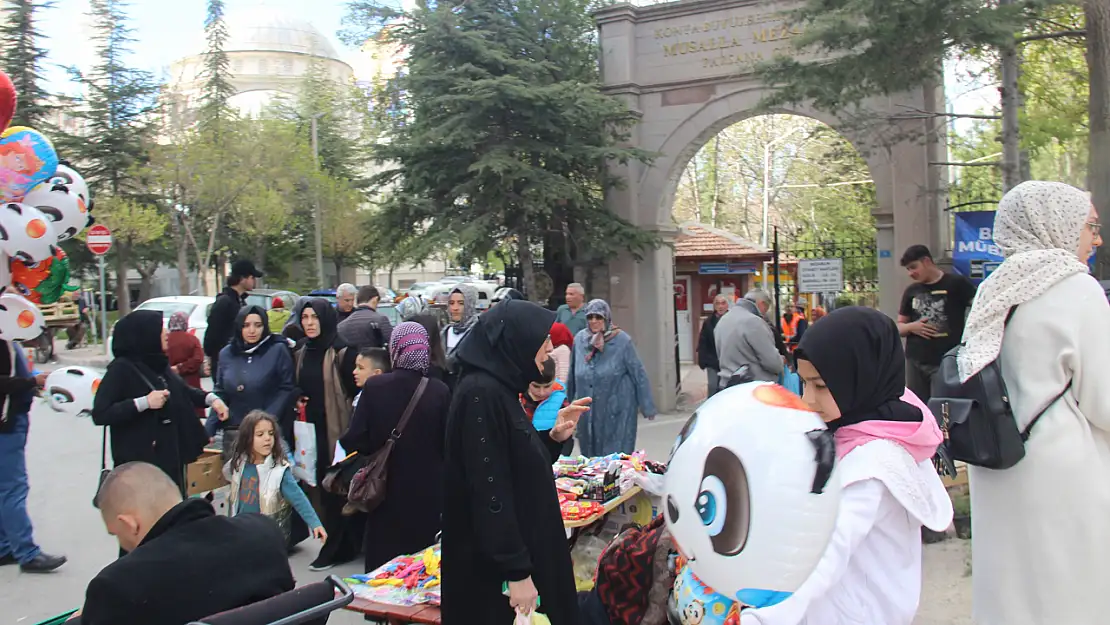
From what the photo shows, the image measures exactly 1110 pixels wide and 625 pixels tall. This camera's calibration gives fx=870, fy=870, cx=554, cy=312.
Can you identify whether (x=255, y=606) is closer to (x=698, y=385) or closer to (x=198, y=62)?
(x=698, y=385)

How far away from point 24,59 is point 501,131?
22856mm

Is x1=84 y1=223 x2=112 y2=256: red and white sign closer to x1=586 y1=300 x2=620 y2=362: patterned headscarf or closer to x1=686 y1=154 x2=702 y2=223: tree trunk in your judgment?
x1=586 y1=300 x2=620 y2=362: patterned headscarf

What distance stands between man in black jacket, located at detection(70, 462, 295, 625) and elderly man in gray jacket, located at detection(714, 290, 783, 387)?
609 centimetres

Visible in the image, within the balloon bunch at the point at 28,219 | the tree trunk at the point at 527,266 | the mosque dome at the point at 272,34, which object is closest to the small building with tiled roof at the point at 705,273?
Result: the tree trunk at the point at 527,266

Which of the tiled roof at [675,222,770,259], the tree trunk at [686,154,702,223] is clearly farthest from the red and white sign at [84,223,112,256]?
the tree trunk at [686,154,702,223]

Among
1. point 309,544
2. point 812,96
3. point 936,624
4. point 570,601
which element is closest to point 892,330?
point 570,601

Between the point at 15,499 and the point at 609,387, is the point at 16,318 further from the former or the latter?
the point at 609,387

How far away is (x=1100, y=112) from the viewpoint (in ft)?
21.2

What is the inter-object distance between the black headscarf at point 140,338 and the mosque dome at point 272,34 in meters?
63.9

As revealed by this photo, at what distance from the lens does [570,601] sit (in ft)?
10.5

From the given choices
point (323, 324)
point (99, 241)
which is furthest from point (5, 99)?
point (99, 241)

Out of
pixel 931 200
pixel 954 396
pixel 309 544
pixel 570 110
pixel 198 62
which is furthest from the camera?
pixel 198 62

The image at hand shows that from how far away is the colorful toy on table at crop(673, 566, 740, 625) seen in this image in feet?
8.45

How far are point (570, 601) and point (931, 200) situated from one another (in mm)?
9514
